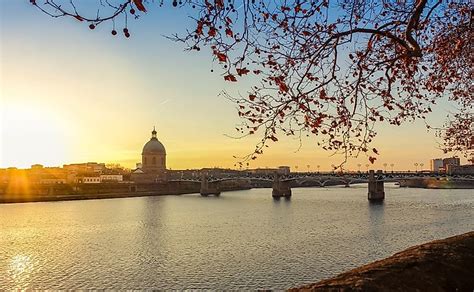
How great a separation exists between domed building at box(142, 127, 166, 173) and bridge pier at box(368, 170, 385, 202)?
59.3 metres

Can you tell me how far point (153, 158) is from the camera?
11662 cm

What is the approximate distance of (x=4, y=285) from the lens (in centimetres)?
1653

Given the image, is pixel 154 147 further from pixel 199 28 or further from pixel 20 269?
pixel 199 28

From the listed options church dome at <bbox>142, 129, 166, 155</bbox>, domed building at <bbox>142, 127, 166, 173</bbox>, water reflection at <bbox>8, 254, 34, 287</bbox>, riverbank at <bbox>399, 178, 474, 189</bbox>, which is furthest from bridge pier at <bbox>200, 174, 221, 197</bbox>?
water reflection at <bbox>8, 254, 34, 287</bbox>

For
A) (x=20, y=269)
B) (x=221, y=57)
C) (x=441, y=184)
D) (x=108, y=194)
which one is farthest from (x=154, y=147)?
(x=221, y=57)

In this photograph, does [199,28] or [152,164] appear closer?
[199,28]

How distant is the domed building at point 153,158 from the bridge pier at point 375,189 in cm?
5931

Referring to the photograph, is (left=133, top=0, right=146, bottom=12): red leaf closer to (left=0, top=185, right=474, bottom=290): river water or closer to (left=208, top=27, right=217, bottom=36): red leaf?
(left=208, top=27, right=217, bottom=36): red leaf

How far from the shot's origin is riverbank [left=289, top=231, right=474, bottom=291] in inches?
162

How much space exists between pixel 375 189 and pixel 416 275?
67707 mm

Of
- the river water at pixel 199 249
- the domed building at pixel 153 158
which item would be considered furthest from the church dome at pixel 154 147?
the river water at pixel 199 249

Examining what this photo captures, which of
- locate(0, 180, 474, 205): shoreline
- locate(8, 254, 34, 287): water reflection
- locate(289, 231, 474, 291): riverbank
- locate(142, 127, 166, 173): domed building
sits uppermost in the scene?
locate(142, 127, 166, 173): domed building

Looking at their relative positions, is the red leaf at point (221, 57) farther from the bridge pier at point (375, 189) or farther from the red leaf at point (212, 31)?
the bridge pier at point (375, 189)

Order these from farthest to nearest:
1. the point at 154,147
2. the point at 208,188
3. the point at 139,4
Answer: the point at 154,147 < the point at 208,188 < the point at 139,4
